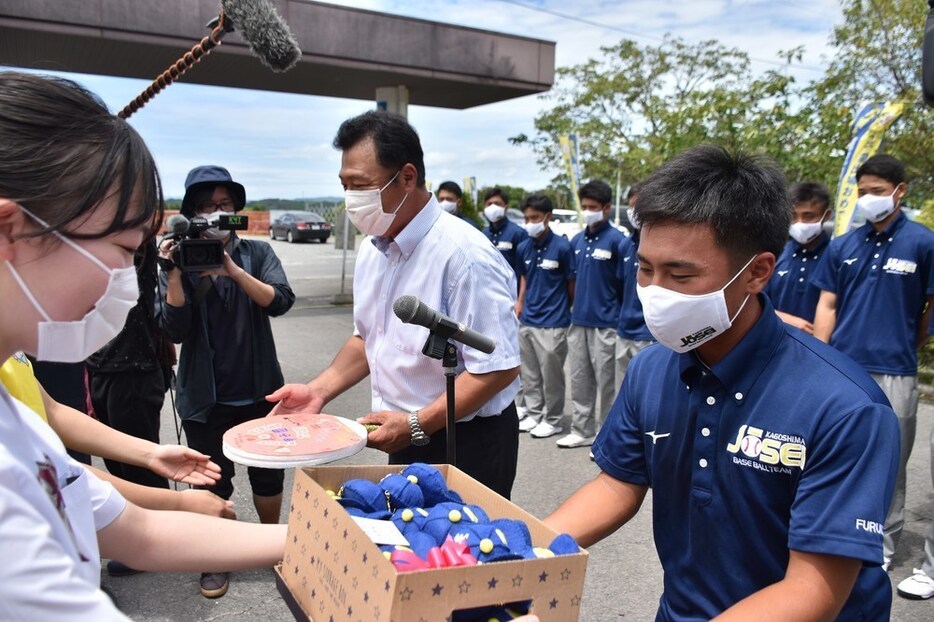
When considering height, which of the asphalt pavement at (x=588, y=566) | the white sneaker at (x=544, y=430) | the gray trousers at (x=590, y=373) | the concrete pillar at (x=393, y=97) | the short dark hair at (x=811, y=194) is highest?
the concrete pillar at (x=393, y=97)

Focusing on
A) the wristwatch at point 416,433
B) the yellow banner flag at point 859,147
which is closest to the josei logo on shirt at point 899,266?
the yellow banner flag at point 859,147

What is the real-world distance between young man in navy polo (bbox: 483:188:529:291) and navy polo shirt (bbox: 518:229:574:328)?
0.84m

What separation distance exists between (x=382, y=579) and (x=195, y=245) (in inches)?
106

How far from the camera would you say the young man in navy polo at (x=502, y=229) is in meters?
8.48

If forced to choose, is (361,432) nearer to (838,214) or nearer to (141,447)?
(141,447)

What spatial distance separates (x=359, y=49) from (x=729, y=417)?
415 inches

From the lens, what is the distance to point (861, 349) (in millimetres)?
4199

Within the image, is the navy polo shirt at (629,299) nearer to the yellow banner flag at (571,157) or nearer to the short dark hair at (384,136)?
the short dark hair at (384,136)

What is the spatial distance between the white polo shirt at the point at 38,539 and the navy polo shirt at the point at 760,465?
3.88ft

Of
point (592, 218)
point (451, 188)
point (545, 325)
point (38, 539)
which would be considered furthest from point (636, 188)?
point (451, 188)

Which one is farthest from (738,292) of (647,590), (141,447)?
(647,590)

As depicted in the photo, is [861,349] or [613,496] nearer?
[613,496]

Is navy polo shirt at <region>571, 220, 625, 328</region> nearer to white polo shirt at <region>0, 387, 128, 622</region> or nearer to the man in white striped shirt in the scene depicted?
the man in white striped shirt

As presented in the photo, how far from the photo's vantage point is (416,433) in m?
2.32
